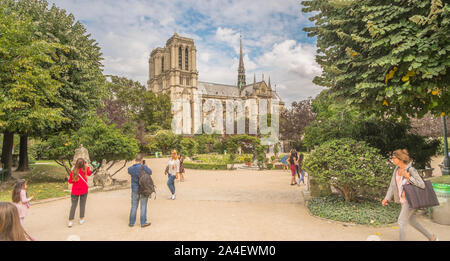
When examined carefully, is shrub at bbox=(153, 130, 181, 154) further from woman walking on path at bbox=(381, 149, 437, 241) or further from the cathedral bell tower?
the cathedral bell tower

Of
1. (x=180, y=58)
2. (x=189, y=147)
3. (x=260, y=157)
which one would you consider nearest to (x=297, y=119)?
(x=189, y=147)

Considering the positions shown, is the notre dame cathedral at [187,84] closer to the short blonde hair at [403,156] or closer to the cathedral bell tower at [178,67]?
the cathedral bell tower at [178,67]

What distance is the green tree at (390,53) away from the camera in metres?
5.05

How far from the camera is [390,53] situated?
554 cm

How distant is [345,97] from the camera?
6980 mm

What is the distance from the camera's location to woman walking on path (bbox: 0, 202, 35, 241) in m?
2.69

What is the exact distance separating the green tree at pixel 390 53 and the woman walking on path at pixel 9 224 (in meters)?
6.38

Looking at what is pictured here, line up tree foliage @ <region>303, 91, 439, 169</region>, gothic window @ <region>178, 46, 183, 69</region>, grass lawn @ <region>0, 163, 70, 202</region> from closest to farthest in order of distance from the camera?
1. tree foliage @ <region>303, 91, 439, 169</region>
2. grass lawn @ <region>0, 163, 70, 202</region>
3. gothic window @ <region>178, 46, 183, 69</region>

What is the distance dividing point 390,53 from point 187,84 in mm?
82970

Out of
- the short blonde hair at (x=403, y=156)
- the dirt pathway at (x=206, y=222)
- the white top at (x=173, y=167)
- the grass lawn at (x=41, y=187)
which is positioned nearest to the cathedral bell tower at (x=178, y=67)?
→ the grass lawn at (x=41, y=187)

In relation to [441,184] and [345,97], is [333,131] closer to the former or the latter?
[345,97]

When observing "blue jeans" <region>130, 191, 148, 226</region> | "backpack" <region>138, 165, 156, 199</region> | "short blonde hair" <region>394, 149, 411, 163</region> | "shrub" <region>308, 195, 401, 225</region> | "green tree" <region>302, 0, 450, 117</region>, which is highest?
"green tree" <region>302, 0, 450, 117</region>

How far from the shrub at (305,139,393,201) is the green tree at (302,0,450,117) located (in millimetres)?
1227

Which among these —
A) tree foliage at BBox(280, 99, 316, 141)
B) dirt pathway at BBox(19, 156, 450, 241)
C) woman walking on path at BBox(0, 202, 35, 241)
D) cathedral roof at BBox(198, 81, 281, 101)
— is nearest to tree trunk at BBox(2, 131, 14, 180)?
dirt pathway at BBox(19, 156, 450, 241)
